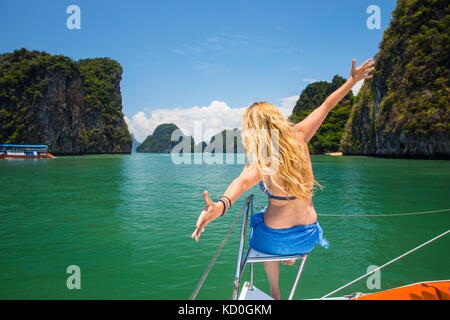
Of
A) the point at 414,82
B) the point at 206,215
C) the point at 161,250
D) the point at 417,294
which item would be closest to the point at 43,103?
the point at 414,82

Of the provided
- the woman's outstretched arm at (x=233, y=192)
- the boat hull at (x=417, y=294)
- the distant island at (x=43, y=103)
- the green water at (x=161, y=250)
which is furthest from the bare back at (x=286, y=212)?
the distant island at (x=43, y=103)

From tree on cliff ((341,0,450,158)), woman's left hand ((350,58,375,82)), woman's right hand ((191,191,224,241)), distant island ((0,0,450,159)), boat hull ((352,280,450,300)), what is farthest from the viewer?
distant island ((0,0,450,159))

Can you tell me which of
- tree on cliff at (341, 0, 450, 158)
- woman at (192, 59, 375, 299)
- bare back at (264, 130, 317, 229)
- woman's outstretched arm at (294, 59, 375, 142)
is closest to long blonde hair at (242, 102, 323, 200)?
woman at (192, 59, 375, 299)

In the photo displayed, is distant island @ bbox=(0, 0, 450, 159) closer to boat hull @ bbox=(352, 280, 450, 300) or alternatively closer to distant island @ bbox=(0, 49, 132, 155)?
distant island @ bbox=(0, 49, 132, 155)

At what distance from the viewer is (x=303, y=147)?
225cm

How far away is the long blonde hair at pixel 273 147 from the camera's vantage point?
2.04 meters

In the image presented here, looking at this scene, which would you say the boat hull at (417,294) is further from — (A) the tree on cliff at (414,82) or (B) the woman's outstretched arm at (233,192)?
(A) the tree on cliff at (414,82)

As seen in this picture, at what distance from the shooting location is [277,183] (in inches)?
84.6

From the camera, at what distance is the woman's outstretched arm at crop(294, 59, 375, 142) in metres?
2.43

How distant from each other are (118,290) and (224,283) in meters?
1.71

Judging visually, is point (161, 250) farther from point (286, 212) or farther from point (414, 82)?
point (414, 82)
